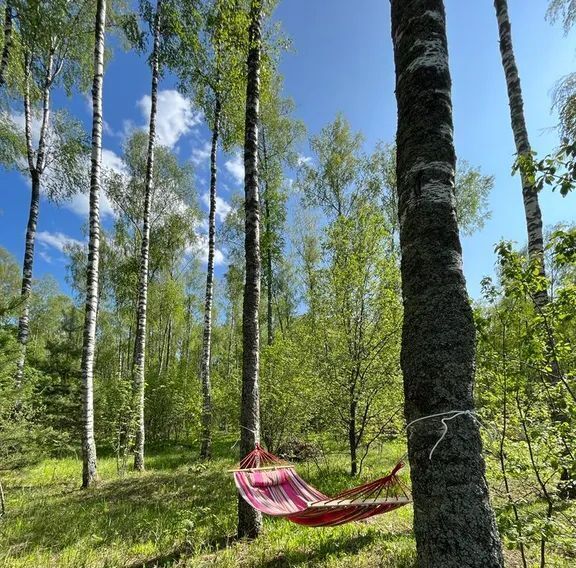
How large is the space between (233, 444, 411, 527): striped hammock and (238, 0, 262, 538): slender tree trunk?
0.22 metres

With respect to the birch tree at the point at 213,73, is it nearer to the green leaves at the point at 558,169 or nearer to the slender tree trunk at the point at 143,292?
the slender tree trunk at the point at 143,292

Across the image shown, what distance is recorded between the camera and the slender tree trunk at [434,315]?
3.42 ft

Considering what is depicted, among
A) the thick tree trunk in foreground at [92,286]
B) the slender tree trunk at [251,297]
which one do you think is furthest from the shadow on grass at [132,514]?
the slender tree trunk at [251,297]

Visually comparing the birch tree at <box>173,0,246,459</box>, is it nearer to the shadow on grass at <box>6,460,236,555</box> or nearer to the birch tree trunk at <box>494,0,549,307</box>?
the shadow on grass at <box>6,460,236,555</box>

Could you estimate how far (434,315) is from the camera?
4.03 ft

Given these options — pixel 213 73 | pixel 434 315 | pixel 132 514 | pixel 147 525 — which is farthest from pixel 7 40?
pixel 434 315

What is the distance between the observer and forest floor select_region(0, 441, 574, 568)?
311cm

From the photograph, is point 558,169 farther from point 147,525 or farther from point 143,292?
point 143,292

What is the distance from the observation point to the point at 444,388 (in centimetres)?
116

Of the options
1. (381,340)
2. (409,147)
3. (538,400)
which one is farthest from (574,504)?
(381,340)

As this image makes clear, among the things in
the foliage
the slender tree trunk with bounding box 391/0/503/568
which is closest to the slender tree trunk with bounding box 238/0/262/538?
the foliage

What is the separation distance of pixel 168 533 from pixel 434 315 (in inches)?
140

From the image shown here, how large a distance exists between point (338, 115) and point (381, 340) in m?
10.4

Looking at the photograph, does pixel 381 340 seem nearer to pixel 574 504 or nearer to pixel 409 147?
pixel 574 504
